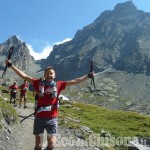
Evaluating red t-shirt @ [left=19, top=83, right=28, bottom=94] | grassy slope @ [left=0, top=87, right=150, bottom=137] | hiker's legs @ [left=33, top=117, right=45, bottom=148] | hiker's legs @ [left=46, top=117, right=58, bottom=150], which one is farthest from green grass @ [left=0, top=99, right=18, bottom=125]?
red t-shirt @ [left=19, top=83, right=28, bottom=94]

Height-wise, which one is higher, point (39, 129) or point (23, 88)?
point (23, 88)

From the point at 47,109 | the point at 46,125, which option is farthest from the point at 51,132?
the point at 47,109

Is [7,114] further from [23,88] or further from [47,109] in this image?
[23,88]

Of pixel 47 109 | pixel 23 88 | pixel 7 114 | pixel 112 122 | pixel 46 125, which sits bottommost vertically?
pixel 112 122

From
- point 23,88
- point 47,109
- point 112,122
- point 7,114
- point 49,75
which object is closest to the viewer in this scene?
point 47,109

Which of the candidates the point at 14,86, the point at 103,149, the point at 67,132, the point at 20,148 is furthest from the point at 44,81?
the point at 14,86

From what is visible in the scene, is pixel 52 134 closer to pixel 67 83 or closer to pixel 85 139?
pixel 67 83

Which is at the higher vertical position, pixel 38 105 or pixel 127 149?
pixel 38 105

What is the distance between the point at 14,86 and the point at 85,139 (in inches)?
580

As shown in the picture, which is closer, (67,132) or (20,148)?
(20,148)

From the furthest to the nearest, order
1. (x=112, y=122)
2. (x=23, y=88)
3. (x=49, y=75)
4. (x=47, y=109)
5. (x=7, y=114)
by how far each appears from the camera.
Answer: (x=112, y=122)
(x=23, y=88)
(x=7, y=114)
(x=49, y=75)
(x=47, y=109)

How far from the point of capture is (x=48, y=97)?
12.1 metres

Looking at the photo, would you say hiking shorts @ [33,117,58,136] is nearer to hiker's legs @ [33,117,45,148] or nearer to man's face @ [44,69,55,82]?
hiker's legs @ [33,117,45,148]

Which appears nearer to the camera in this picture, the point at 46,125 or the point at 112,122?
the point at 46,125
